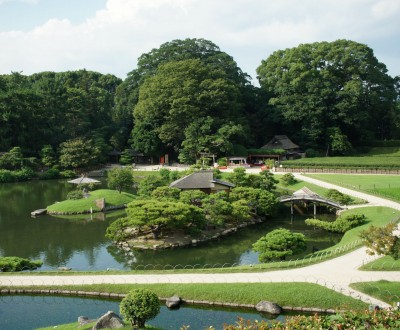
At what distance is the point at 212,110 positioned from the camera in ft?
236

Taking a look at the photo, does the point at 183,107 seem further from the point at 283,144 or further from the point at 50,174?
the point at 50,174

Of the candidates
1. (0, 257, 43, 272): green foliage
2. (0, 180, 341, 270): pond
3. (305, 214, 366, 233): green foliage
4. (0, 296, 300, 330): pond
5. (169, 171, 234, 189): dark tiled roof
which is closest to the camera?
(0, 296, 300, 330): pond

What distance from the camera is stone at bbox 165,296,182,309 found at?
64.7 feet

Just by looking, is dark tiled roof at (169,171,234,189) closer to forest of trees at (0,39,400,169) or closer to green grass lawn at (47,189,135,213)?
green grass lawn at (47,189,135,213)

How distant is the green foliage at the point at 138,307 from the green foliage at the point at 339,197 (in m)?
26.5

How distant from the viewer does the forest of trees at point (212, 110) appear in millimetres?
68188

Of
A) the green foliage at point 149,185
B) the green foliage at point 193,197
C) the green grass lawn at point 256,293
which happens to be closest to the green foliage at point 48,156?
the green foliage at point 149,185

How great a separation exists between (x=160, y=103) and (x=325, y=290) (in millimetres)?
54173

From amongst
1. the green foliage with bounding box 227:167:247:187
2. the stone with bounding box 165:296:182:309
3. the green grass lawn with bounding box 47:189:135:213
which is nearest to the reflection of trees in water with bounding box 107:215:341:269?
the stone with bounding box 165:296:182:309

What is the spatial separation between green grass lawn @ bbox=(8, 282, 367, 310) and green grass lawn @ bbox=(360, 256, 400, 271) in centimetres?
359

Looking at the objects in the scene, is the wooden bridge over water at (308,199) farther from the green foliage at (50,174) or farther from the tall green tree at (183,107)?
the green foliage at (50,174)

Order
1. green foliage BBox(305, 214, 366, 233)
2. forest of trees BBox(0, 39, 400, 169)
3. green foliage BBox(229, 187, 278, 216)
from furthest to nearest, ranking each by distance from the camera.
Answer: forest of trees BBox(0, 39, 400, 169), green foliage BBox(229, 187, 278, 216), green foliage BBox(305, 214, 366, 233)

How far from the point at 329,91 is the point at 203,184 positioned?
36.7 m

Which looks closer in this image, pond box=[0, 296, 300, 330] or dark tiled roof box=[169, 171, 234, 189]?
pond box=[0, 296, 300, 330]
